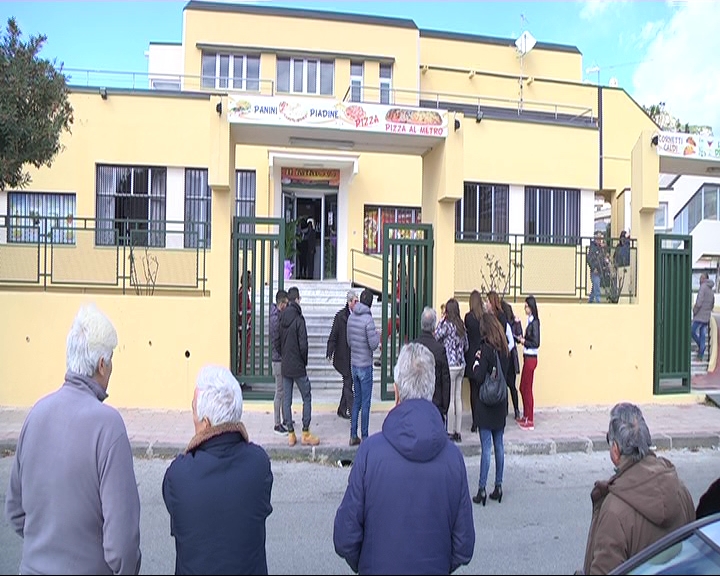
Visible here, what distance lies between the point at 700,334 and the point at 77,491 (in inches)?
532

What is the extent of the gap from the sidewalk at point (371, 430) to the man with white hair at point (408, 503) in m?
4.85

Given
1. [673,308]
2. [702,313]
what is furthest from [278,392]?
[702,313]

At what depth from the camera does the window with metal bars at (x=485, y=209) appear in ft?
59.5

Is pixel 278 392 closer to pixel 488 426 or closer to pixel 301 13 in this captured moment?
pixel 488 426

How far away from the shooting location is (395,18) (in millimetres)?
19797

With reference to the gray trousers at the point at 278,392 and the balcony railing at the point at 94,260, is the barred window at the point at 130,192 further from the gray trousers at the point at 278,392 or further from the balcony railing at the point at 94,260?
the gray trousers at the point at 278,392

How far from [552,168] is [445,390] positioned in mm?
12860

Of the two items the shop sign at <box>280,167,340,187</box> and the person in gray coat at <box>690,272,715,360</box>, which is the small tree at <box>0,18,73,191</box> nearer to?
the shop sign at <box>280,167,340,187</box>

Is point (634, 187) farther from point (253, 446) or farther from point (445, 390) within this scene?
point (253, 446)

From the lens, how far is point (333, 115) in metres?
9.05

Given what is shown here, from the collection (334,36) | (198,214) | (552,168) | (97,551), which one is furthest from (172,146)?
(97,551)

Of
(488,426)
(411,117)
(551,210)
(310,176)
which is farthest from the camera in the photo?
(551,210)

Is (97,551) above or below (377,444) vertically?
below

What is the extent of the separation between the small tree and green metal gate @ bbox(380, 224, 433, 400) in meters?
5.03
